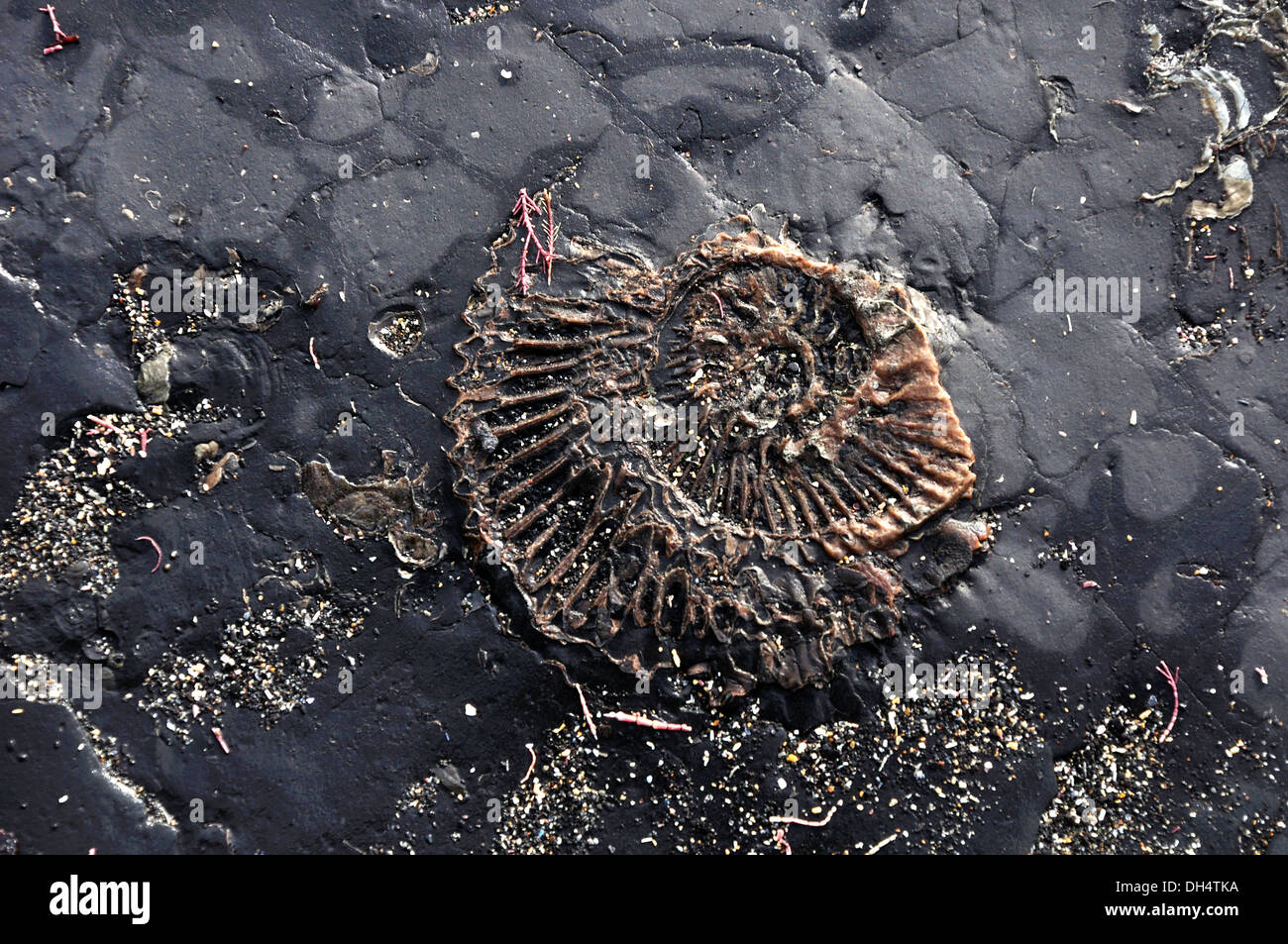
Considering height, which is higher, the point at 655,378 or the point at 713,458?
the point at 655,378

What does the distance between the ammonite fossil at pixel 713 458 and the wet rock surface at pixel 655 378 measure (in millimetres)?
139

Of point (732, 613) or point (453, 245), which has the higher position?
point (453, 245)

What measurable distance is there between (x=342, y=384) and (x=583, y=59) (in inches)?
85.1

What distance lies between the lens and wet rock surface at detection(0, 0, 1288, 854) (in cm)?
447

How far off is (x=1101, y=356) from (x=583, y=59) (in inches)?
125

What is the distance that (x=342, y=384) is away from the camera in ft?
15.4

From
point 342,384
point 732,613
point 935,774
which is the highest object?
point 342,384

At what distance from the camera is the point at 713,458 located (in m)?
4.55

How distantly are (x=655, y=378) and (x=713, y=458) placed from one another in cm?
51

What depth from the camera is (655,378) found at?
4617mm

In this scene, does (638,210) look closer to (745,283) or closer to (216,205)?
(745,283)

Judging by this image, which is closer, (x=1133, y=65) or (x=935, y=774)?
(x=935, y=774)

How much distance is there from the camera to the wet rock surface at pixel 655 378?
4.47 meters

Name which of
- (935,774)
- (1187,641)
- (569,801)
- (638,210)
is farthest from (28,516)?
(1187,641)
